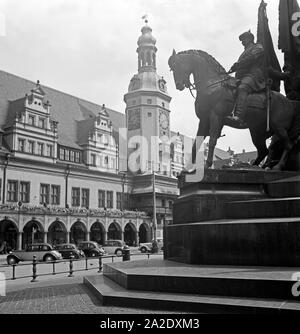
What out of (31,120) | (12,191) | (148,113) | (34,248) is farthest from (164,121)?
(34,248)

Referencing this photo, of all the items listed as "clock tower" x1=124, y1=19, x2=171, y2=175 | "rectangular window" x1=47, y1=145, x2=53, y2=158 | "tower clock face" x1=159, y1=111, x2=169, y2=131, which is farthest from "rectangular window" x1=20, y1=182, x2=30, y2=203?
"tower clock face" x1=159, y1=111, x2=169, y2=131

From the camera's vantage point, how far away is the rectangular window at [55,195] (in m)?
50.6

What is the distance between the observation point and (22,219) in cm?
4203

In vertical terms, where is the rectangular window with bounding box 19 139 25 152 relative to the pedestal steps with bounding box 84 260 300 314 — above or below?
above

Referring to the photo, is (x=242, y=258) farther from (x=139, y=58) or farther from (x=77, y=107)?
(x=139, y=58)

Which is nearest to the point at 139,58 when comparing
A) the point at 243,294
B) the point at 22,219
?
the point at 22,219

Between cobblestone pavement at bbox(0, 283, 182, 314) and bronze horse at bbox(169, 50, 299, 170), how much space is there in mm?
4415

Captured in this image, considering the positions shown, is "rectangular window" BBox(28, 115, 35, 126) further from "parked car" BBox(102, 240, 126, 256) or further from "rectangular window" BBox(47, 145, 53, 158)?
"parked car" BBox(102, 240, 126, 256)

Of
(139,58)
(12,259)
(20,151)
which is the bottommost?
(12,259)

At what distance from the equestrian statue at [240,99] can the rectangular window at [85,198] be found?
1777 inches

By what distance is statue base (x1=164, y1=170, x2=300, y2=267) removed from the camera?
742 cm

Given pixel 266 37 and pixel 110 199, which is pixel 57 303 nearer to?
pixel 266 37

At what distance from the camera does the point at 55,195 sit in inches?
2009
